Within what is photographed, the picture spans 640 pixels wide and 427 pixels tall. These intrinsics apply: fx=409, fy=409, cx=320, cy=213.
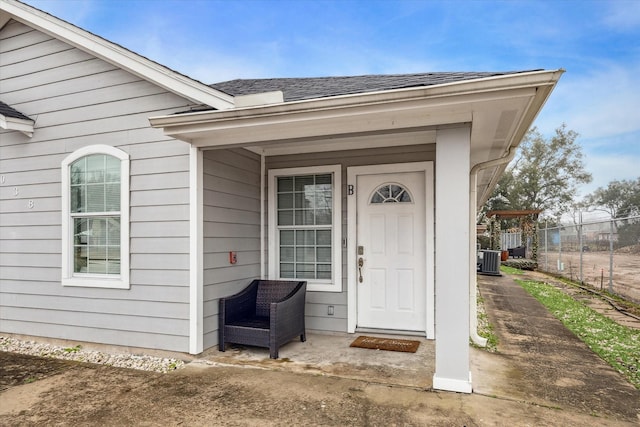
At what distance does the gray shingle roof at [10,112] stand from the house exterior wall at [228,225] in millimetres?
2504

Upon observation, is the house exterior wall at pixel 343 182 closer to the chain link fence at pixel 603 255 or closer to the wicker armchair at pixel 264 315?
the wicker armchair at pixel 264 315

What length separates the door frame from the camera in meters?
4.78

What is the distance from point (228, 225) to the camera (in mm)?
4719

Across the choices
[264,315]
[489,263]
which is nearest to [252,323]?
[264,315]

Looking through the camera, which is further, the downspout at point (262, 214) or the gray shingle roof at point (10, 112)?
the downspout at point (262, 214)

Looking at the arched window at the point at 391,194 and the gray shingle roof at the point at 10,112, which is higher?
the gray shingle roof at the point at 10,112

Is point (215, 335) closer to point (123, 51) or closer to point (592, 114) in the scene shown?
point (123, 51)

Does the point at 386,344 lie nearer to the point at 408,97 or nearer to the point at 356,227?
the point at 356,227

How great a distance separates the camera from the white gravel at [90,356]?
414 cm

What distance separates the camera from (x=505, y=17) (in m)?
18.7

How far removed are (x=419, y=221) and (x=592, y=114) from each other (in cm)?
3638

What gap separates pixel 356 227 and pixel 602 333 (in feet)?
11.6

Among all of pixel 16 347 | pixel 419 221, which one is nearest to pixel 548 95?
pixel 419 221

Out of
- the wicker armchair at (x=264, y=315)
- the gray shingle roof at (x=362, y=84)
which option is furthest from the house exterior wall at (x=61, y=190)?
the gray shingle roof at (x=362, y=84)
